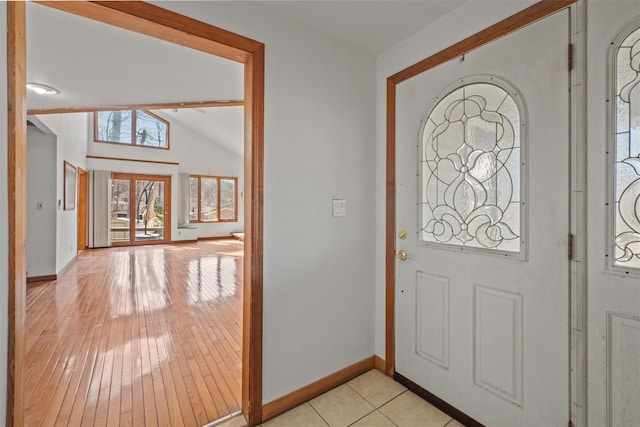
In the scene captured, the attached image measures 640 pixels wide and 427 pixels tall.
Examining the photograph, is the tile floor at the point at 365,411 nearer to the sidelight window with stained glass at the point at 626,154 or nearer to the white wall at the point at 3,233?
the white wall at the point at 3,233

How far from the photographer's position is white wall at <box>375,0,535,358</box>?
4.78 ft

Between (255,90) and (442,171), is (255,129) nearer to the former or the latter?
(255,90)

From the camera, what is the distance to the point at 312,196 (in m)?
1.81

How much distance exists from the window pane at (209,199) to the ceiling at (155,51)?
6637 millimetres

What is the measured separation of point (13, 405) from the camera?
1.02m

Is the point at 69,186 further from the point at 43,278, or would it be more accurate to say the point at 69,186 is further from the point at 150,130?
the point at 150,130

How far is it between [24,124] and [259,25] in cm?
118

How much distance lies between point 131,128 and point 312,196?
8702mm

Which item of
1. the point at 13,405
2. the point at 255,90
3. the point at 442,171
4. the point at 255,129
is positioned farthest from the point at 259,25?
the point at 13,405

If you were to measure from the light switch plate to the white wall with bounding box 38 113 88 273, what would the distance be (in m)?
4.42

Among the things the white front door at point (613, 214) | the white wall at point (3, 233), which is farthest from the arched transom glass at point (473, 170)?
the white wall at point (3, 233)

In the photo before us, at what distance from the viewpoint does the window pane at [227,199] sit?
1000cm

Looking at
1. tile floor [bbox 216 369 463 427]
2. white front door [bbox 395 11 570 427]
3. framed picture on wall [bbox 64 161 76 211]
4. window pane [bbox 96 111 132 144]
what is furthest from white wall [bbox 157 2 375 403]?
window pane [bbox 96 111 132 144]

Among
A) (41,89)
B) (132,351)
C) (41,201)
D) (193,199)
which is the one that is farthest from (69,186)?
(132,351)
